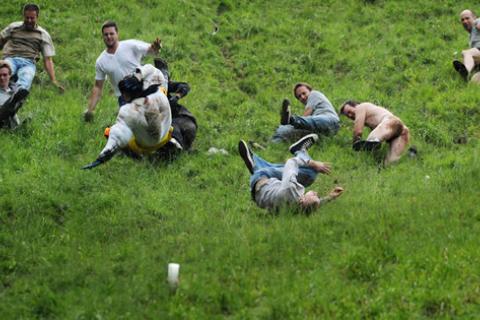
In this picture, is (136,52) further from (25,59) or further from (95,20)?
(95,20)

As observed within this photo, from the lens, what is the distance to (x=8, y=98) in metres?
12.8

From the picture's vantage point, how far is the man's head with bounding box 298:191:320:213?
31.7 ft

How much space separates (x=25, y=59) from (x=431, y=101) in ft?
24.8

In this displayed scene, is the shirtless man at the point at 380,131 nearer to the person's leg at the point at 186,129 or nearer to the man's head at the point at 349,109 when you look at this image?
the man's head at the point at 349,109

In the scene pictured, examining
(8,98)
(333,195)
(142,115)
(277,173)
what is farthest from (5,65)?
(333,195)

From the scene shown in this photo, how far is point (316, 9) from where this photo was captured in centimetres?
1986

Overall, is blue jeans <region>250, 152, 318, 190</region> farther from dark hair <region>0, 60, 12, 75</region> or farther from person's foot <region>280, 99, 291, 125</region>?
dark hair <region>0, 60, 12, 75</region>

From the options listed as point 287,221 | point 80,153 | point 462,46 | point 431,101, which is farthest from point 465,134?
point 80,153

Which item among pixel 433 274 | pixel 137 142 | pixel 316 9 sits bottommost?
pixel 316 9

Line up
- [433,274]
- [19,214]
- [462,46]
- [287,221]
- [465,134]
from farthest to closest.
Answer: [462,46] < [465,134] < [19,214] < [287,221] < [433,274]

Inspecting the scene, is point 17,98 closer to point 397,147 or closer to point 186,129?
point 186,129

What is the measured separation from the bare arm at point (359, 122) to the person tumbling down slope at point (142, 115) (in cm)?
324

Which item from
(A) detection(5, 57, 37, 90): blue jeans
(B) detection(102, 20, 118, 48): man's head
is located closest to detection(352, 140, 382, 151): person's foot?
(B) detection(102, 20, 118, 48): man's head

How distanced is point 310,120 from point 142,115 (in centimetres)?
342
